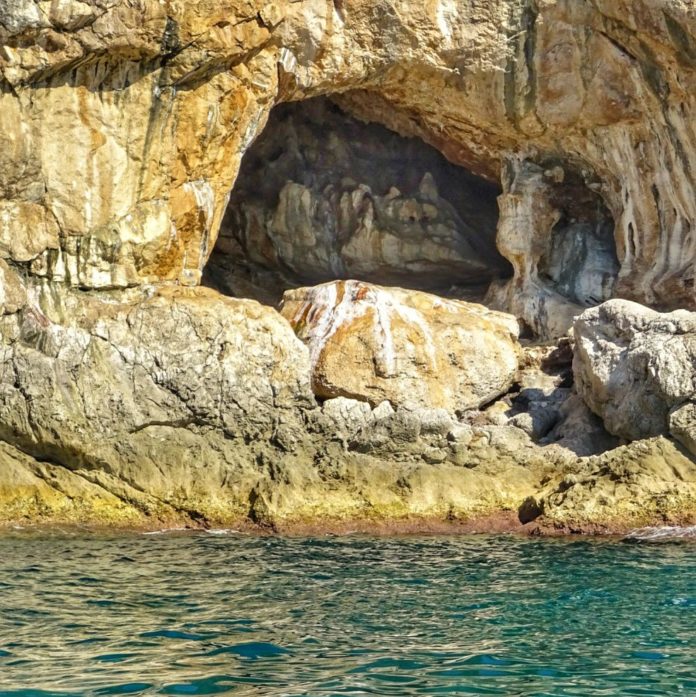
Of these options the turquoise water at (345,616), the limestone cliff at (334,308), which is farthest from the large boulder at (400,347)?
the turquoise water at (345,616)

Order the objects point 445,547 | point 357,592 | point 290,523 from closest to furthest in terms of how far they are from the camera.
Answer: point 357,592 → point 445,547 → point 290,523

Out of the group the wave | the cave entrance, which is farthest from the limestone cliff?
the cave entrance

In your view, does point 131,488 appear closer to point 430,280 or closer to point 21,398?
point 21,398

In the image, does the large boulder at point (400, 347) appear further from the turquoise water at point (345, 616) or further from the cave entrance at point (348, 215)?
the cave entrance at point (348, 215)

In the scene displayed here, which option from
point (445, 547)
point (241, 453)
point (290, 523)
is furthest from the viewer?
point (241, 453)

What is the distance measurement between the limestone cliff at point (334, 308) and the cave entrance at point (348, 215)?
151 cm

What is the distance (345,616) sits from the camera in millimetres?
9914

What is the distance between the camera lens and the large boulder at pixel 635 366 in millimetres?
15273

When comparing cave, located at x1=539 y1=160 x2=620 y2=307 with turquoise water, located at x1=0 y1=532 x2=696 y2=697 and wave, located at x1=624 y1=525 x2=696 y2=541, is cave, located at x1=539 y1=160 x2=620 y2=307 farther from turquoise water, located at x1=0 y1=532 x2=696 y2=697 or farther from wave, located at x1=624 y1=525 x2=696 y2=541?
turquoise water, located at x1=0 y1=532 x2=696 y2=697

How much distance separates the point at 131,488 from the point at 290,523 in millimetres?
2149

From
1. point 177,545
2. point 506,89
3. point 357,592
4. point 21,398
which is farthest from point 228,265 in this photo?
point 357,592

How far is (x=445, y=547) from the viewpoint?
13.6 metres

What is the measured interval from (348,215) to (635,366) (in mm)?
8112

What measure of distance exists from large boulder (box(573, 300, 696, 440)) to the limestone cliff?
2.1 inches
